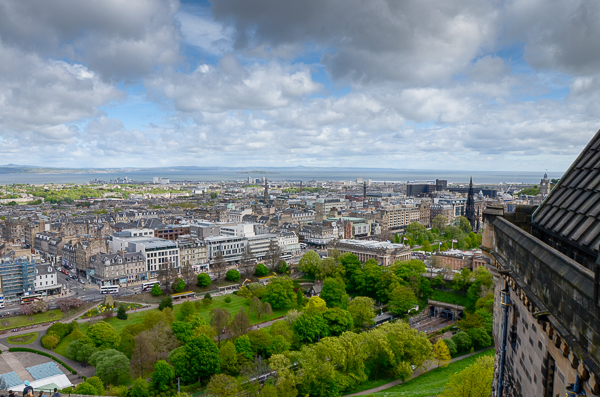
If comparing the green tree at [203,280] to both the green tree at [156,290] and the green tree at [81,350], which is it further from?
the green tree at [81,350]

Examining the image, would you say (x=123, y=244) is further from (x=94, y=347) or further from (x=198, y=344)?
(x=198, y=344)

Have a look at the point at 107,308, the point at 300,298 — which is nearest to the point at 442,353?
the point at 300,298

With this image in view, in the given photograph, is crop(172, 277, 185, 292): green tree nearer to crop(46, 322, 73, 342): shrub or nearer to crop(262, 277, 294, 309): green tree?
crop(262, 277, 294, 309): green tree

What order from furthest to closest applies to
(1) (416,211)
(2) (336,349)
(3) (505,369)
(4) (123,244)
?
(1) (416,211) < (4) (123,244) < (2) (336,349) < (3) (505,369)

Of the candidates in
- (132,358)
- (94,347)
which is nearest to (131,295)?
(94,347)

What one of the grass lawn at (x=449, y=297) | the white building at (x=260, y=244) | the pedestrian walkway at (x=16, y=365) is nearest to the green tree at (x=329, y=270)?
the grass lawn at (x=449, y=297)

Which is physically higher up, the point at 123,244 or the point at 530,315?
the point at 530,315
